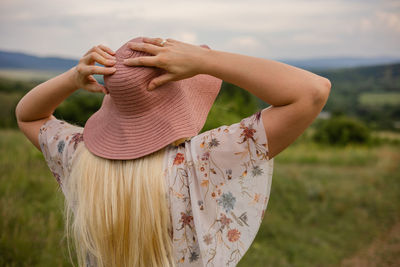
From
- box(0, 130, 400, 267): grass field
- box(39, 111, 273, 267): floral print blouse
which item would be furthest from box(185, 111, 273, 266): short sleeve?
box(0, 130, 400, 267): grass field

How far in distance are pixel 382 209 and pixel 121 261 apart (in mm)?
5446

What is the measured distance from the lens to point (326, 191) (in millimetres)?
6051

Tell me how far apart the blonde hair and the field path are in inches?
146

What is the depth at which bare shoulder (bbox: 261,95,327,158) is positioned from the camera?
1.09m

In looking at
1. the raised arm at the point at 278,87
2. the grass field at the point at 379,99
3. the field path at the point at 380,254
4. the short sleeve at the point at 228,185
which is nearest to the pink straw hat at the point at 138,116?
the short sleeve at the point at 228,185

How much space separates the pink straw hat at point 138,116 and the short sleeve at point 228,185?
0.10 metres

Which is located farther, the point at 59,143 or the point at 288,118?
the point at 59,143

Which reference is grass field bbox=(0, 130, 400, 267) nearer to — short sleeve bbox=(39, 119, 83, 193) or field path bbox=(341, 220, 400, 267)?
field path bbox=(341, 220, 400, 267)

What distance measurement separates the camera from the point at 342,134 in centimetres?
2155

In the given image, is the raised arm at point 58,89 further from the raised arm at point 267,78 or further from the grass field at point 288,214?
the grass field at point 288,214

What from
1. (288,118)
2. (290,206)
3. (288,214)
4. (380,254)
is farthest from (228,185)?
(290,206)

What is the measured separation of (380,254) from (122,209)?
4371 mm

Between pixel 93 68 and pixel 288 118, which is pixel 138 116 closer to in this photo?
pixel 93 68

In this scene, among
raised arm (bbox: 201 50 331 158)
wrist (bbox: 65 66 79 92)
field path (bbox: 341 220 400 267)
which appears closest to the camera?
raised arm (bbox: 201 50 331 158)
